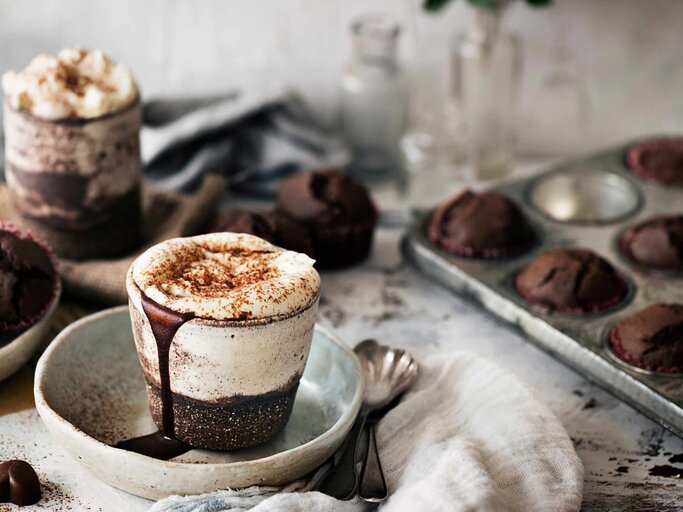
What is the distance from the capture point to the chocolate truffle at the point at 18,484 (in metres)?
1.15

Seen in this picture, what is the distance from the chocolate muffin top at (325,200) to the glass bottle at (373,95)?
1.26 feet

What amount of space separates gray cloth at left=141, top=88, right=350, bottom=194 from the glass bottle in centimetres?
Result: 7

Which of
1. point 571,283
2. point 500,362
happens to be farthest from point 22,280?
point 571,283

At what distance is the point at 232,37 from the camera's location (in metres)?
2.15

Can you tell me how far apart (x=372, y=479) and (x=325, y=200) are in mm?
679

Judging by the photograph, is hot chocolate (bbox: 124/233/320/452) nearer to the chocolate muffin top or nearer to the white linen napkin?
the white linen napkin

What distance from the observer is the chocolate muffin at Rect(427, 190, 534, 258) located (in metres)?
1.70

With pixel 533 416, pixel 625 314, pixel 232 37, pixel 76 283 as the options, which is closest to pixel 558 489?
pixel 533 416

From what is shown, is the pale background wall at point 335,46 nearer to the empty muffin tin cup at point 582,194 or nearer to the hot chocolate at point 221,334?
the empty muffin tin cup at point 582,194

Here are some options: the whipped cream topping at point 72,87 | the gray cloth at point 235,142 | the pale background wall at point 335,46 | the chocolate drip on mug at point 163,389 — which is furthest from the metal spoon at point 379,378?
the pale background wall at point 335,46

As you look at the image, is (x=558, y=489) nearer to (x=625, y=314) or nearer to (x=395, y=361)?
(x=395, y=361)

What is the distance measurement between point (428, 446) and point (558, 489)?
18 cm

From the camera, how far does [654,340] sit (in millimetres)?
1393

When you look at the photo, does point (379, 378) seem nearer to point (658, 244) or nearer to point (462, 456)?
point (462, 456)
